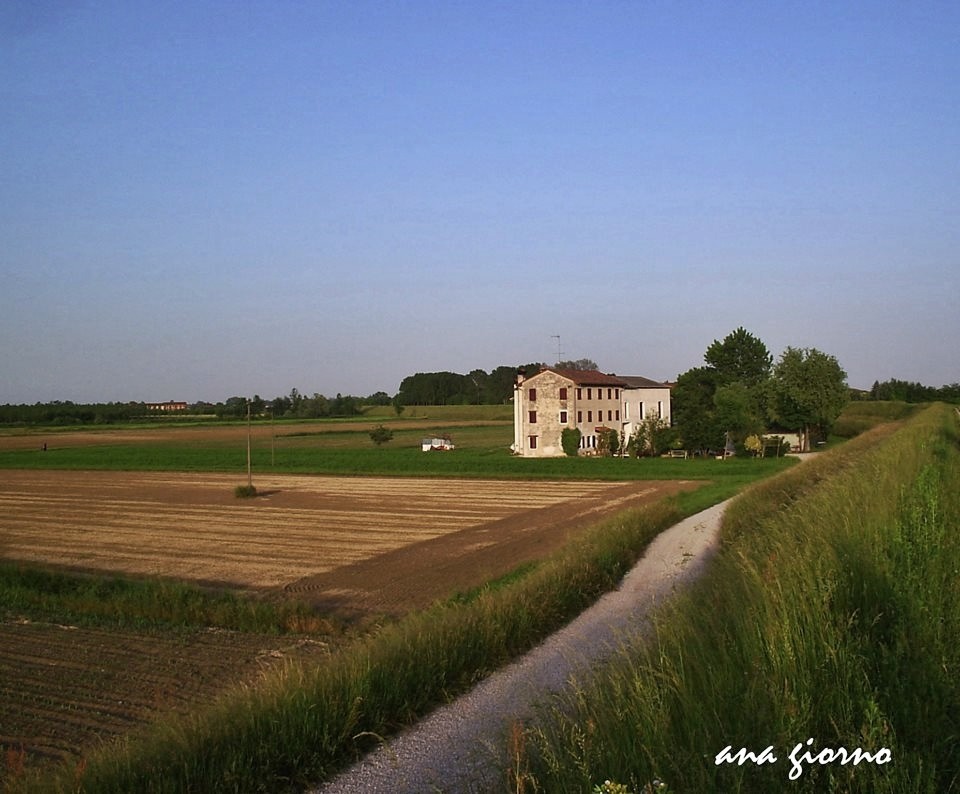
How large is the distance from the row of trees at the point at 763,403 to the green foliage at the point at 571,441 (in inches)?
343

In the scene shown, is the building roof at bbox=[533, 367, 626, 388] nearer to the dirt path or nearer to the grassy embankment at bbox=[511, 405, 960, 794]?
the dirt path

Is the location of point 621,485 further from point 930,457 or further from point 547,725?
point 547,725

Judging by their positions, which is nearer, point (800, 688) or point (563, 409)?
point (800, 688)

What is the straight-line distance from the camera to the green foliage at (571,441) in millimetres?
78062

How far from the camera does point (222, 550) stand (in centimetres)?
3256

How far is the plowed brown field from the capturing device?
14086 mm

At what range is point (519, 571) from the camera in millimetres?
24344

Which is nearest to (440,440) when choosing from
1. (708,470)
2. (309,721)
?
(708,470)

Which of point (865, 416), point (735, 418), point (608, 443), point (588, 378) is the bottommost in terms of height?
point (608, 443)

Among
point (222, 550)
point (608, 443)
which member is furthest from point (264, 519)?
point (608, 443)

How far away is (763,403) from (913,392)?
68260 millimetres

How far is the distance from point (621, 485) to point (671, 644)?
50.0 m

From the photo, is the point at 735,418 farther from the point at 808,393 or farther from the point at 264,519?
the point at 264,519

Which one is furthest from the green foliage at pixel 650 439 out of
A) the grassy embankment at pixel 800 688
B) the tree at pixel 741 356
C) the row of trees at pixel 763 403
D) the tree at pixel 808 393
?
the grassy embankment at pixel 800 688
